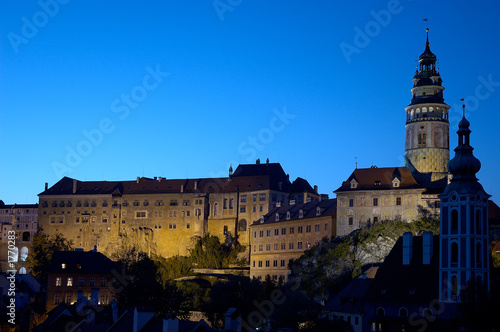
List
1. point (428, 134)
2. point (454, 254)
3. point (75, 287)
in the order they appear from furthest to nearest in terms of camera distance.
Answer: point (428, 134) < point (75, 287) < point (454, 254)

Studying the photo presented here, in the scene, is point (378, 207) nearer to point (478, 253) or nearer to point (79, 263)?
point (478, 253)

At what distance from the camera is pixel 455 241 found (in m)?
51.3

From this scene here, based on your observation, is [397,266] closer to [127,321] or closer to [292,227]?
[127,321]

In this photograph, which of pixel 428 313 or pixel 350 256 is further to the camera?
pixel 350 256

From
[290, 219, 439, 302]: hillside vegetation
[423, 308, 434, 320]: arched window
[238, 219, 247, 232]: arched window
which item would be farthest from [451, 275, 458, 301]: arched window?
[238, 219, 247, 232]: arched window

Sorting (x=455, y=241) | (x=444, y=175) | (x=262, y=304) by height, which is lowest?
(x=262, y=304)

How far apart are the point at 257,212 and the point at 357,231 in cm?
3115

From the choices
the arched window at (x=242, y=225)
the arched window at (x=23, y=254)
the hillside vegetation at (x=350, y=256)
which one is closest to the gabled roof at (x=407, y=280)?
the hillside vegetation at (x=350, y=256)

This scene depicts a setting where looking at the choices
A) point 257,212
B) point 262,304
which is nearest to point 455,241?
point 262,304

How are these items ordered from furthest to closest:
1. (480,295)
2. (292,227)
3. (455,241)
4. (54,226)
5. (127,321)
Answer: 1. (54,226)
2. (292,227)
3. (455,241)
4. (480,295)
5. (127,321)

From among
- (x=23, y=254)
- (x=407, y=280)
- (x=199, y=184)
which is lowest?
(x=407, y=280)

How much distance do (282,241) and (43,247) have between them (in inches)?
1942

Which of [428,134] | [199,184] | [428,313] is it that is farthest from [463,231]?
[199,184]

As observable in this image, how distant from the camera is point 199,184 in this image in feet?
400
